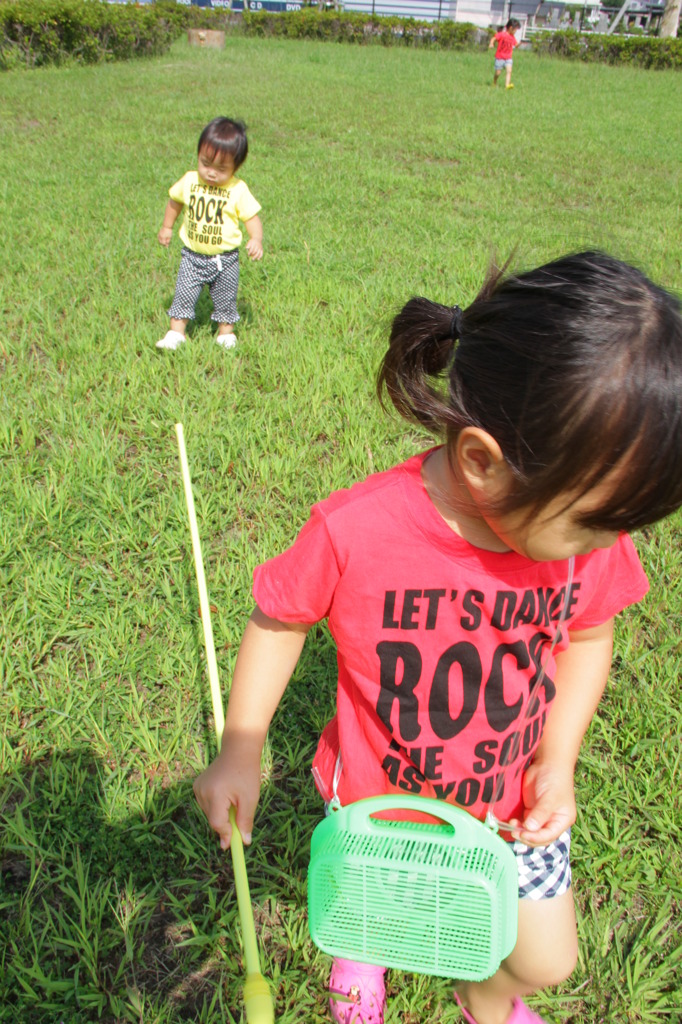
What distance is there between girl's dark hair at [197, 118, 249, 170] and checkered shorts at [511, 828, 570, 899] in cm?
317

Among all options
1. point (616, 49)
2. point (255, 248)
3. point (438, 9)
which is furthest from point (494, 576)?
point (438, 9)

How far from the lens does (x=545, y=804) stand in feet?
4.13

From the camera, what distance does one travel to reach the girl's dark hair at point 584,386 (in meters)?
0.91

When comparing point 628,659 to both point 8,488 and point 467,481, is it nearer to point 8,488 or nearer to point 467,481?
point 467,481

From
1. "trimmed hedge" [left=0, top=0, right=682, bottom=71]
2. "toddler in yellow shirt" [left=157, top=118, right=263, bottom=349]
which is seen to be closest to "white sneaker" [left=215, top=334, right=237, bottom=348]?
"toddler in yellow shirt" [left=157, top=118, right=263, bottom=349]

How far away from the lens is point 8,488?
8.27 ft

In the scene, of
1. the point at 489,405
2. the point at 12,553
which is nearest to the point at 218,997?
the point at 489,405

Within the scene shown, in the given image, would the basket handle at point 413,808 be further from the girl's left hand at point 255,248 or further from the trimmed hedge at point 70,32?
the trimmed hedge at point 70,32

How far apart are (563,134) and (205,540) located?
9.21 meters

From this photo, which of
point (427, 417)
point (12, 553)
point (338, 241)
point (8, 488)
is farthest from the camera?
point (338, 241)

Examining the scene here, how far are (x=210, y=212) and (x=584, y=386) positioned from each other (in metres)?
3.19

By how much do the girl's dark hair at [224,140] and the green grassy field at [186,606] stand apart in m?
0.74

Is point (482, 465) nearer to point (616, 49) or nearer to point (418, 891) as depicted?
point (418, 891)

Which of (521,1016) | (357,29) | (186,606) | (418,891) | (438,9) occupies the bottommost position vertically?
(521,1016)
